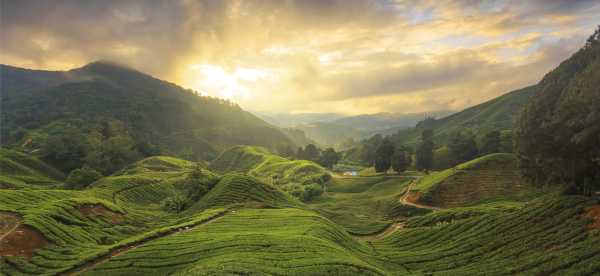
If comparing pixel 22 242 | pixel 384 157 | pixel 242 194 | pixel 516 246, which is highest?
Answer: pixel 384 157

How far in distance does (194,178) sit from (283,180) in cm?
7259

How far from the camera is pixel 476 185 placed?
305 feet

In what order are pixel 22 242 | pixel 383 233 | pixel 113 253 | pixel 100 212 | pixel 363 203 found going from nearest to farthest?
1. pixel 22 242
2. pixel 113 253
3. pixel 100 212
4. pixel 383 233
5. pixel 363 203

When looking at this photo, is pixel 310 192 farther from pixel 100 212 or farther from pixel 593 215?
pixel 593 215

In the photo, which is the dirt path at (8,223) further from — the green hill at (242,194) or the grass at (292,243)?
the green hill at (242,194)

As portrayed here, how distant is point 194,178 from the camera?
3644 inches

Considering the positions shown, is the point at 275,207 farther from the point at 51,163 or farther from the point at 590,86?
the point at 51,163

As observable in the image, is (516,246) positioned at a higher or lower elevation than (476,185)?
higher

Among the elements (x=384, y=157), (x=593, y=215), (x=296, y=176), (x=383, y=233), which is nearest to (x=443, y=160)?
(x=384, y=157)

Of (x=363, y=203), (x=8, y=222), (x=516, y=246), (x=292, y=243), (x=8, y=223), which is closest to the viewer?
(x=516, y=246)

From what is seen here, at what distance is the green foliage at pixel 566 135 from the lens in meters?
37.7

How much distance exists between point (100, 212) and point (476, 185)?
311 feet

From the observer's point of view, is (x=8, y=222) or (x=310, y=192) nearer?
(x=8, y=222)

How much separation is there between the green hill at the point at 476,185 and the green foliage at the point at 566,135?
3239 cm
